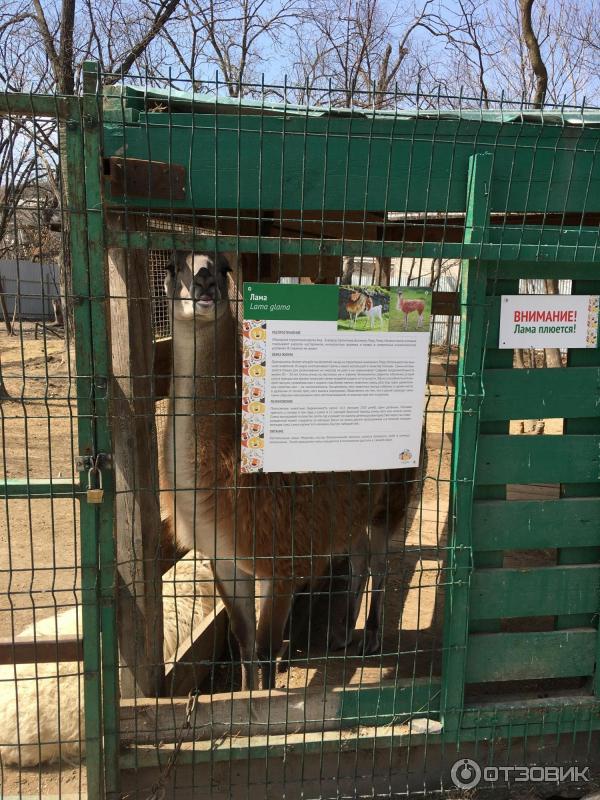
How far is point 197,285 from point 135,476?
89 cm

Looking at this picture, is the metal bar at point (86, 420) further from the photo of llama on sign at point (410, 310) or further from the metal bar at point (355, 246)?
the photo of llama on sign at point (410, 310)

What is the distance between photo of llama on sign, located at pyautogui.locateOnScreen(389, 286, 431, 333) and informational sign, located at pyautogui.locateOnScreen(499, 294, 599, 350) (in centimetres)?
37

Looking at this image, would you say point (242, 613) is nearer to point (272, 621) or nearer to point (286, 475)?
Result: point (272, 621)

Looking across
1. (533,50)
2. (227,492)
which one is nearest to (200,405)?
(227,492)

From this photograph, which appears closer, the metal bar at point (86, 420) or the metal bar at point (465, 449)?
the metal bar at point (86, 420)

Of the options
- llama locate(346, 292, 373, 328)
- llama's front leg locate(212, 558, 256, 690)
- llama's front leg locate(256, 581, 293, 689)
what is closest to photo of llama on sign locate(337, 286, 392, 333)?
llama locate(346, 292, 373, 328)

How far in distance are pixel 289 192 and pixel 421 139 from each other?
576 mm

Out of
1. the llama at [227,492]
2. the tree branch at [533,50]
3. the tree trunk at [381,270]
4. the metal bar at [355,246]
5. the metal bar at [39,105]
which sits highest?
the tree branch at [533,50]

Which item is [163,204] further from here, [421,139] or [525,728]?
[525,728]

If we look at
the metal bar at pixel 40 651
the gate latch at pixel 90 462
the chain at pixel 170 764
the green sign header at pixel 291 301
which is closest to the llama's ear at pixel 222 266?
the green sign header at pixel 291 301

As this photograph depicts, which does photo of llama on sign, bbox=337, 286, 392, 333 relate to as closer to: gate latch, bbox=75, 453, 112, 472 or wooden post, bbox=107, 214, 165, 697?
wooden post, bbox=107, 214, 165, 697

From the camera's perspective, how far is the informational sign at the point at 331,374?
2.61 metres

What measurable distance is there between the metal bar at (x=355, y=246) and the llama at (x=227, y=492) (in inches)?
11.9

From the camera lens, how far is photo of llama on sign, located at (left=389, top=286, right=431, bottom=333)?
2691 millimetres
